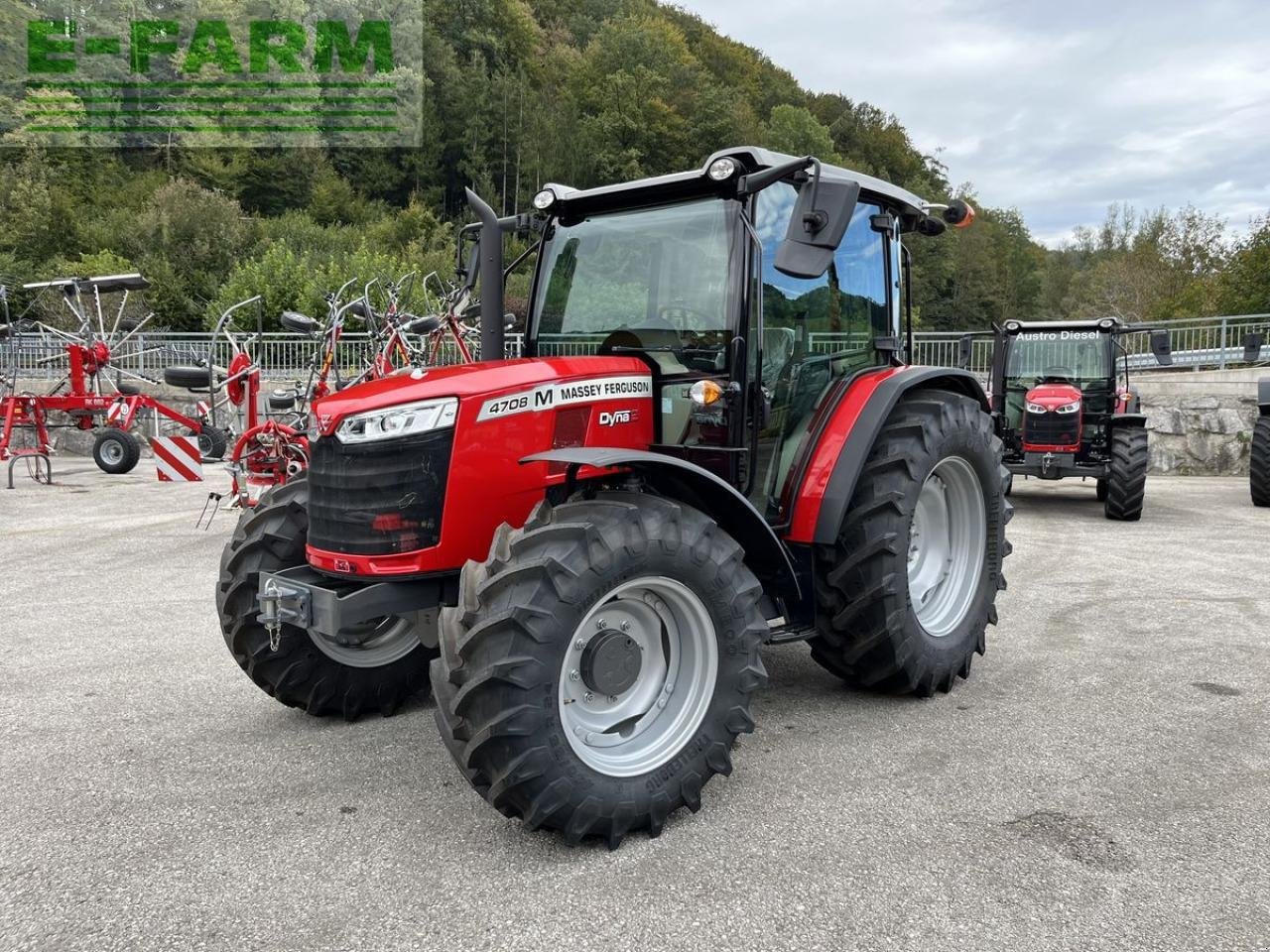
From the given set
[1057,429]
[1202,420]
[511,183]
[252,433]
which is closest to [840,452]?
[252,433]

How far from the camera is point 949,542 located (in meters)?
4.32

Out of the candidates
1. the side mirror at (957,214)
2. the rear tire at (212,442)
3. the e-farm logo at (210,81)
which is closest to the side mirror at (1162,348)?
the side mirror at (957,214)

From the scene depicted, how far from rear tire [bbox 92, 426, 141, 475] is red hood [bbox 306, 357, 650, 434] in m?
11.1

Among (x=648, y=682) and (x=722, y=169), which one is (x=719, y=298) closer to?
(x=722, y=169)

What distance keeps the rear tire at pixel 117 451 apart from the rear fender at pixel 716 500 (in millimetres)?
11633

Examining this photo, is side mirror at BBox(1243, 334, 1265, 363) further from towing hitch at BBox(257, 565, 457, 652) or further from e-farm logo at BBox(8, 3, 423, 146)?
e-farm logo at BBox(8, 3, 423, 146)

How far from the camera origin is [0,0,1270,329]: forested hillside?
110 ft

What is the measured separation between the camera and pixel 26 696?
3988 millimetres

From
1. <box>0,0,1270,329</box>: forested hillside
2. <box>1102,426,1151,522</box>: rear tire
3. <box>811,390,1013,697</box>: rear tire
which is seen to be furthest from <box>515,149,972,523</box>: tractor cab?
<box>0,0,1270,329</box>: forested hillside

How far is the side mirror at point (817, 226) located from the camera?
9.61ft

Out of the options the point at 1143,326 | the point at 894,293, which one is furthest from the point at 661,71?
the point at 894,293

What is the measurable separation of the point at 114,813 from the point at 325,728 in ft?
2.69

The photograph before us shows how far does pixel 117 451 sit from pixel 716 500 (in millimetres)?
12030

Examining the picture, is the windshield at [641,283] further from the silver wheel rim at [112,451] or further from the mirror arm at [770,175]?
the silver wheel rim at [112,451]
